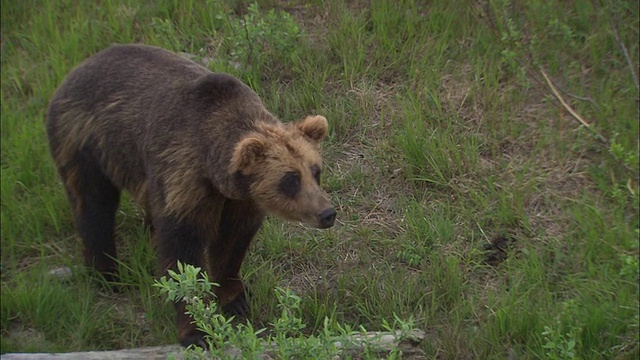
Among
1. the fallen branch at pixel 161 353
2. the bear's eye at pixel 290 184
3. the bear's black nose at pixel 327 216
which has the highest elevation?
the bear's eye at pixel 290 184

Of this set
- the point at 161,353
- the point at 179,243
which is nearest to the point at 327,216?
the point at 179,243

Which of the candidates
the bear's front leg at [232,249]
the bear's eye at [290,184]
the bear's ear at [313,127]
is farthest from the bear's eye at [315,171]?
the bear's front leg at [232,249]

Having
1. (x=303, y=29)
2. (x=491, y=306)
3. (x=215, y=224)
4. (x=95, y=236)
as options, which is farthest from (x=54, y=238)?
(x=491, y=306)

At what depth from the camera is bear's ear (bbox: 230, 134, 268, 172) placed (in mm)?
4617

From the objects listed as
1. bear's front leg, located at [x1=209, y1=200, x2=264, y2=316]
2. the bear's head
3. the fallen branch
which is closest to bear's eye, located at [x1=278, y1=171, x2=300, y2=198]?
the bear's head

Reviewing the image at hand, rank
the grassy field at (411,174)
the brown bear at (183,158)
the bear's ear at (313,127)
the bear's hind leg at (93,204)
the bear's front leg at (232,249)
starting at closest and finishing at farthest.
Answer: the brown bear at (183,158), the bear's ear at (313,127), the bear's front leg at (232,249), the grassy field at (411,174), the bear's hind leg at (93,204)

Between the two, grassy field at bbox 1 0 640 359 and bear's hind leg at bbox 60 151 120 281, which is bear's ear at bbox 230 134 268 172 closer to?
grassy field at bbox 1 0 640 359

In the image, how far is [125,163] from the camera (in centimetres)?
533

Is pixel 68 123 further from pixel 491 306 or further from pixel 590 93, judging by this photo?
pixel 590 93

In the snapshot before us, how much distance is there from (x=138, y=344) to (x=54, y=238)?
136cm

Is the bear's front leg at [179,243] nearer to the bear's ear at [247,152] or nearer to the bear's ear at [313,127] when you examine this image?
the bear's ear at [247,152]

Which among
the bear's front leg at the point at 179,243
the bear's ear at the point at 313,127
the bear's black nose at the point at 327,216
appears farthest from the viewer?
the bear's ear at the point at 313,127

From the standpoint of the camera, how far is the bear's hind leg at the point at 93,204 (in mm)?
5633

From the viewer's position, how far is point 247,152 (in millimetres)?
4629
